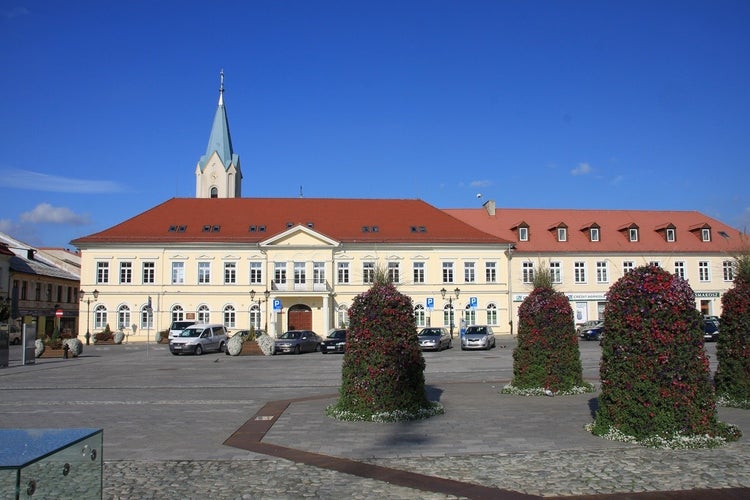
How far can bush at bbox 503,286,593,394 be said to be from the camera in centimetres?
1448

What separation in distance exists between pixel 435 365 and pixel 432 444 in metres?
16.5

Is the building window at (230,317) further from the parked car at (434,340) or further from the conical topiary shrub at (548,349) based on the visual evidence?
the conical topiary shrub at (548,349)

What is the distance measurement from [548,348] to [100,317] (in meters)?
43.7

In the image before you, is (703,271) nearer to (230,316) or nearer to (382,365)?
(230,316)

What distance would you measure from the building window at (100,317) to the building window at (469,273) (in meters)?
29.0

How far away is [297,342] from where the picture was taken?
3522cm

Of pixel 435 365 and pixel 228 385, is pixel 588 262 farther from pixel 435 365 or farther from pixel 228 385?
pixel 228 385

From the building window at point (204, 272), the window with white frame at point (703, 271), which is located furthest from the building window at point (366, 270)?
the window with white frame at point (703, 271)

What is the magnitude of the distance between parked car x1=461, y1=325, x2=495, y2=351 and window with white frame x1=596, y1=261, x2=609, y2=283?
21238mm

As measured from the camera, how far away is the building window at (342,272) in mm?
Answer: 51469

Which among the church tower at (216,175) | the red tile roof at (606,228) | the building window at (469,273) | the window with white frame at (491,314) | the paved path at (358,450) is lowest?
the paved path at (358,450)

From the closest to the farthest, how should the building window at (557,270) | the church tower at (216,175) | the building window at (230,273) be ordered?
the building window at (230,273) < the building window at (557,270) < the church tower at (216,175)

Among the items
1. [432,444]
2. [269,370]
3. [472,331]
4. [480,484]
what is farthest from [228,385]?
[472,331]

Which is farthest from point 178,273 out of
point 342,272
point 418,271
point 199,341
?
Answer: point 418,271
